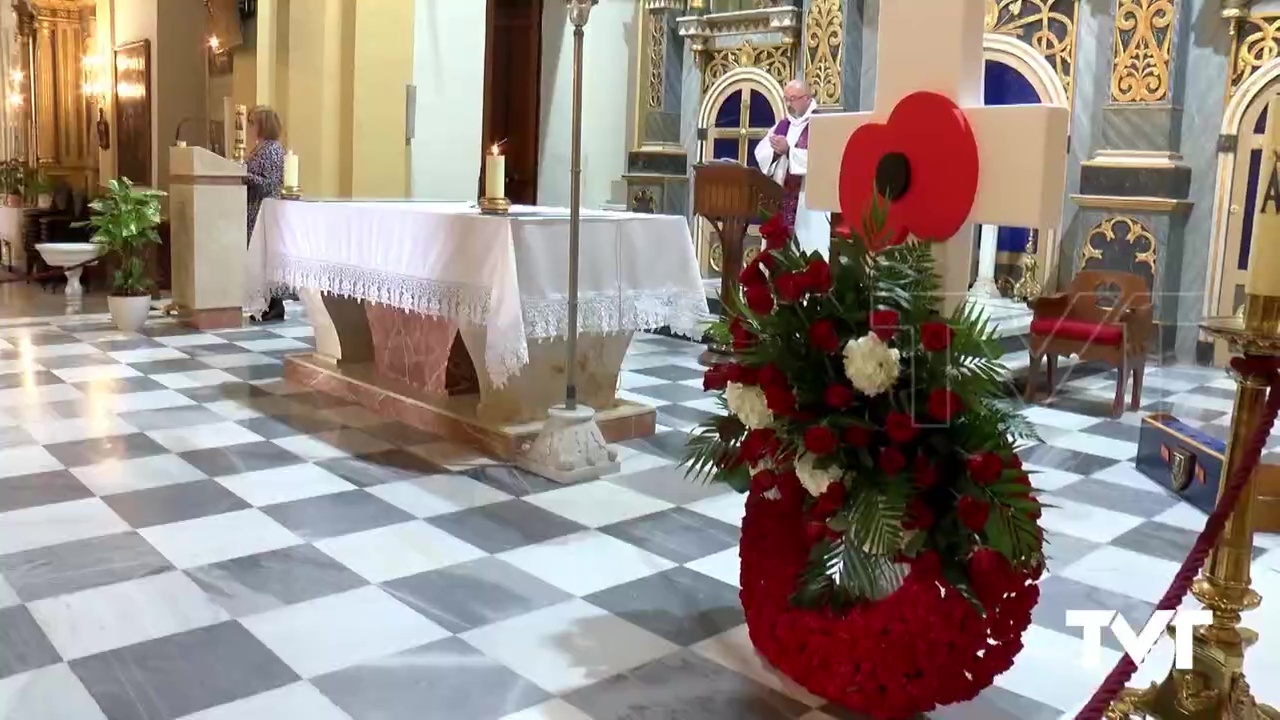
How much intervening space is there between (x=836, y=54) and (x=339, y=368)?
4.70 metres

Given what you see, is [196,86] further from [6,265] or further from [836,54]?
[836,54]

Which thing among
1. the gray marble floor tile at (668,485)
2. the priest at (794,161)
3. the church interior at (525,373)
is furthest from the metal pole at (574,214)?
the priest at (794,161)

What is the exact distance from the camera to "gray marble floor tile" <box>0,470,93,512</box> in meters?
3.58

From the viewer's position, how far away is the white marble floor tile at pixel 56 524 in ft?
10.6

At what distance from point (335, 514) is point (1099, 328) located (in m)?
2.38

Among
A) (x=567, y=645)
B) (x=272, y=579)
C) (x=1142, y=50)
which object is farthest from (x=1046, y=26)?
(x=272, y=579)

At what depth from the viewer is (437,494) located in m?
3.79

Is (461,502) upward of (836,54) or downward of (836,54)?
downward

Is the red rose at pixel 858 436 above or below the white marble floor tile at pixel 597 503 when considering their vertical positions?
above

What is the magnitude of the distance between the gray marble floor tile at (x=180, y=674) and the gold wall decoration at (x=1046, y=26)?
6.50 meters

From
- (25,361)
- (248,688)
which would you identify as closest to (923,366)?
(248,688)

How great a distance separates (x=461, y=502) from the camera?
3.71 meters

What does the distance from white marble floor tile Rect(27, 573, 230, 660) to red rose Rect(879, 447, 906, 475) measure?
1647 mm

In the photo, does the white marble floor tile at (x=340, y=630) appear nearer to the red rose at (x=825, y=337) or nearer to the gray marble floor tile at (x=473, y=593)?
the gray marble floor tile at (x=473, y=593)
